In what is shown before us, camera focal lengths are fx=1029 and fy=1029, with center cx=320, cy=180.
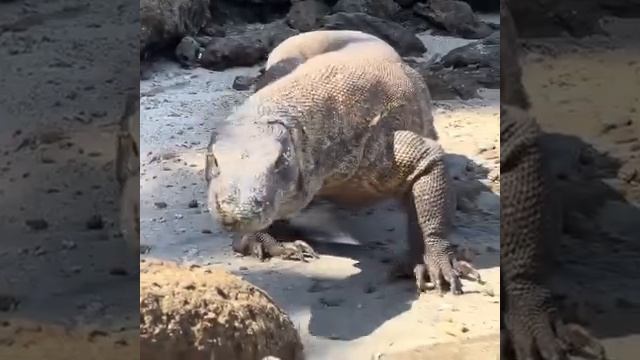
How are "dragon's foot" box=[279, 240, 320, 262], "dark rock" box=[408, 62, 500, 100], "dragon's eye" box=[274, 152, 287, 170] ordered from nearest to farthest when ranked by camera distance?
"dragon's eye" box=[274, 152, 287, 170] → "dragon's foot" box=[279, 240, 320, 262] → "dark rock" box=[408, 62, 500, 100]

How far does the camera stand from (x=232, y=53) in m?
5.88

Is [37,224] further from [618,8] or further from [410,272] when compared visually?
[410,272]

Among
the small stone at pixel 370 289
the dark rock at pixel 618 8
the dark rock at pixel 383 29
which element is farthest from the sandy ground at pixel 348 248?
the dark rock at pixel 618 8

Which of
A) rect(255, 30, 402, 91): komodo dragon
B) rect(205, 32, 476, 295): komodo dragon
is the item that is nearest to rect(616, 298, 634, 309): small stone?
rect(205, 32, 476, 295): komodo dragon

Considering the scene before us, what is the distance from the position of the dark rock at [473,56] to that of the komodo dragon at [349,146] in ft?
7.26

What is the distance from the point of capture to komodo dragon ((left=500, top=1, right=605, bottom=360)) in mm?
669

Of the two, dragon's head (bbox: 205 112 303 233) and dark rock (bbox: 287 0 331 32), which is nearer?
dragon's head (bbox: 205 112 303 233)

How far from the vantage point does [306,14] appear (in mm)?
6430

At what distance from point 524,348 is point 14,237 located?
0.38 metres

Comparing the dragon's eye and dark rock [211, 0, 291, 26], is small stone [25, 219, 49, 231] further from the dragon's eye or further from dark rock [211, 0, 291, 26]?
dark rock [211, 0, 291, 26]

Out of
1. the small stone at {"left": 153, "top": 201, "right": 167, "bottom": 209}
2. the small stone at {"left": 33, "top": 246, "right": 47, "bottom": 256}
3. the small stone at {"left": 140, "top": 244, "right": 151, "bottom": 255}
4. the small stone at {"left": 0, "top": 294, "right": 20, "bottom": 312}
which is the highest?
Result: the small stone at {"left": 33, "top": 246, "right": 47, "bottom": 256}

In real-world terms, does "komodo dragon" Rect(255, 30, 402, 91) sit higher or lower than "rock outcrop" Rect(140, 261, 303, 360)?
lower

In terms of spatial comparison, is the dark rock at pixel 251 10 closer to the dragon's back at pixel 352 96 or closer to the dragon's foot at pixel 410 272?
the dragon's back at pixel 352 96

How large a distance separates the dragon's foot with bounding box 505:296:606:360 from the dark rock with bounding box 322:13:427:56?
539 cm
